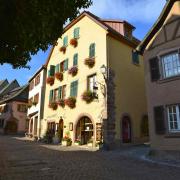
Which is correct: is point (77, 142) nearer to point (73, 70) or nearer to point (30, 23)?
point (73, 70)

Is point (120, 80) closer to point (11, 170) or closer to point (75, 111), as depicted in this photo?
point (75, 111)

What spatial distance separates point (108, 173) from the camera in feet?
29.6

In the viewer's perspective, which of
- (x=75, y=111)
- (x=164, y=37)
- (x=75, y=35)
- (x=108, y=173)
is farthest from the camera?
(x=75, y=35)

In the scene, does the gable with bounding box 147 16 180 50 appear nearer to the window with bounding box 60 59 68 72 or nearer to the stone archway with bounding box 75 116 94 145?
the stone archway with bounding box 75 116 94 145

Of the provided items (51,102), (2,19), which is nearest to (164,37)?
(2,19)

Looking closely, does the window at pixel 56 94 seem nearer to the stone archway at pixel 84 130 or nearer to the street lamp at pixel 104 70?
the stone archway at pixel 84 130

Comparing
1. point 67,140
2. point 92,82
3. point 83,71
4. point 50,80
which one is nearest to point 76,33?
point 83,71

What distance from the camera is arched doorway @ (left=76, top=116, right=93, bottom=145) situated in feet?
66.2

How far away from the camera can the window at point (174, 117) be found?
500 inches

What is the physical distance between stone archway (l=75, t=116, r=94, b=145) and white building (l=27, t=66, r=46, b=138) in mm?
8420

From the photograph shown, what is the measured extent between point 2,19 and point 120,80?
45.6 feet

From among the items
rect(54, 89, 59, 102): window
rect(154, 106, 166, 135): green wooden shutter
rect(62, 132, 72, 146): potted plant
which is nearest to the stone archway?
rect(62, 132, 72, 146): potted plant

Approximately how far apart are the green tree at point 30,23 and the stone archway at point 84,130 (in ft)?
40.1

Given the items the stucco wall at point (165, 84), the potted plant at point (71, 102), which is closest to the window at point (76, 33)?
the potted plant at point (71, 102)
